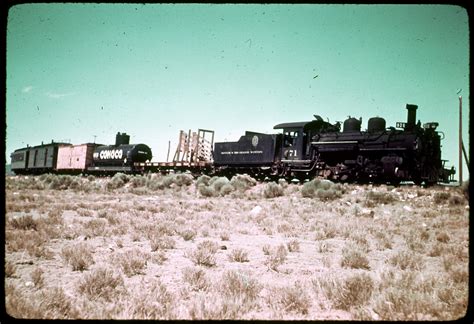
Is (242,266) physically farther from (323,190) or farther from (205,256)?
(323,190)

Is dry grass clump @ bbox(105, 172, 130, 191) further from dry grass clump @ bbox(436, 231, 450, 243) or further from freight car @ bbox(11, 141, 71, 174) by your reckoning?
dry grass clump @ bbox(436, 231, 450, 243)


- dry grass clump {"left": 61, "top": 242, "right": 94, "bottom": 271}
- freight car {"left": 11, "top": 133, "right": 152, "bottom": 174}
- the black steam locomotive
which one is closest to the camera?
dry grass clump {"left": 61, "top": 242, "right": 94, "bottom": 271}

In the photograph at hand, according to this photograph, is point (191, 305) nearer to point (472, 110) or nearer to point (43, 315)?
point (43, 315)

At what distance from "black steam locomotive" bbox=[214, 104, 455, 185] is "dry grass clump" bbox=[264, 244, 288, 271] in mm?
13529

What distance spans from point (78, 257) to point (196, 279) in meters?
2.26

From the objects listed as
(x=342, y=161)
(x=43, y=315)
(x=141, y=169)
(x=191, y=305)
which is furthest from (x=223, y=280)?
(x=141, y=169)

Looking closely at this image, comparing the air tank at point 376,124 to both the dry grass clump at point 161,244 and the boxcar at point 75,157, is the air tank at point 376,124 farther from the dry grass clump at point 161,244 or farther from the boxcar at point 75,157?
the boxcar at point 75,157

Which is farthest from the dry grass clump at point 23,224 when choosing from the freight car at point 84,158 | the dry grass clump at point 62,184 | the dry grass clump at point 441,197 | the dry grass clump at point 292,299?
the freight car at point 84,158

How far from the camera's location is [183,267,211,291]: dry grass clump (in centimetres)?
458

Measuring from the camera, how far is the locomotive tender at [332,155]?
58.1ft

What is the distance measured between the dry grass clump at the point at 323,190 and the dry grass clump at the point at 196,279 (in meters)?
10.9

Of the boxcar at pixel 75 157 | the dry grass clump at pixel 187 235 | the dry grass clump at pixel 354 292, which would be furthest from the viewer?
the boxcar at pixel 75 157

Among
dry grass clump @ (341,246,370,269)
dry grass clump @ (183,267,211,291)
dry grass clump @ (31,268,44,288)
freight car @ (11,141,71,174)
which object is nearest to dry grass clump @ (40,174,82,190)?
freight car @ (11,141,71,174)

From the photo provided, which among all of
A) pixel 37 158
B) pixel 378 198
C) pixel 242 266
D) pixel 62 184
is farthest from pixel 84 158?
pixel 242 266
